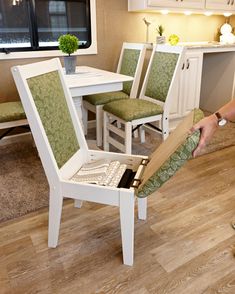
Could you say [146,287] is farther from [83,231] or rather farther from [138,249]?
[83,231]

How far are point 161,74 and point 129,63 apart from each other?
22.9 inches

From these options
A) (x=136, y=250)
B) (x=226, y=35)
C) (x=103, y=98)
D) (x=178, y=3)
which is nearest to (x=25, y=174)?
(x=103, y=98)

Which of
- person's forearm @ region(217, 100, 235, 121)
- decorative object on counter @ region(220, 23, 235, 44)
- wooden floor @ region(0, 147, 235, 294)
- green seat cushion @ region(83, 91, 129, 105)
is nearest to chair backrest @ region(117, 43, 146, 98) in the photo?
green seat cushion @ region(83, 91, 129, 105)

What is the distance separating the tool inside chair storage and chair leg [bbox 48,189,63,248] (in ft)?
0.42

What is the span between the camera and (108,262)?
4.83 ft

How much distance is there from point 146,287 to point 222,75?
10.8ft

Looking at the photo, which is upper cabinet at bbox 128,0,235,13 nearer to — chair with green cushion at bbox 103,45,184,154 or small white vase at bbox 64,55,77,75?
chair with green cushion at bbox 103,45,184,154

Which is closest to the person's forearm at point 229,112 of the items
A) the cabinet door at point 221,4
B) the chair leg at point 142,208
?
the chair leg at point 142,208

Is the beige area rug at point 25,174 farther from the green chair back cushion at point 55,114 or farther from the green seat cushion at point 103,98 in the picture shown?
the green chair back cushion at point 55,114

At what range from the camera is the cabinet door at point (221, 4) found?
3.40 m

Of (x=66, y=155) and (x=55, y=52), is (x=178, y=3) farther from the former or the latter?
(x=66, y=155)

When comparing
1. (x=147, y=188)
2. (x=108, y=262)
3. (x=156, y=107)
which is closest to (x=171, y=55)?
(x=156, y=107)

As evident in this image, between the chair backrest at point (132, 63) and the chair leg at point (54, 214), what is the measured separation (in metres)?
1.79

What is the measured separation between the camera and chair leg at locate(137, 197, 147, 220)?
5.81ft
